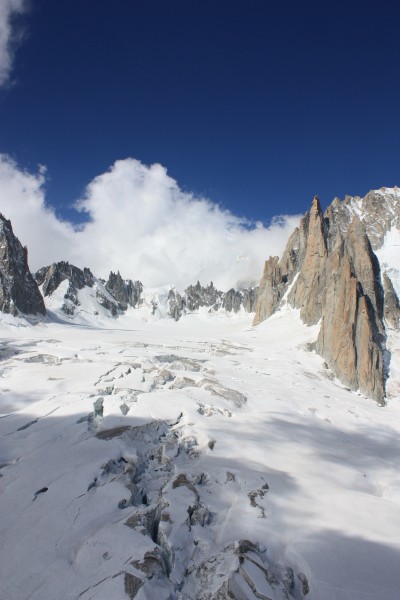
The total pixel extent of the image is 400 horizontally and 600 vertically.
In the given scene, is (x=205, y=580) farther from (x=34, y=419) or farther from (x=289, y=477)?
(x=34, y=419)

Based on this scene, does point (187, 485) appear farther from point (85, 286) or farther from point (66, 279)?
point (85, 286)

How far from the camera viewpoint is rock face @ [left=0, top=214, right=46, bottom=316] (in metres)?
82.9

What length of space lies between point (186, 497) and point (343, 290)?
4875cm

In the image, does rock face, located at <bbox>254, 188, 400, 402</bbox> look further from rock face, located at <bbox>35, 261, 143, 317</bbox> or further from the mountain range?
rock face, located at <bbox>35, 261, 143, 317</bbox>

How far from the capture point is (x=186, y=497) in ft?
33.4

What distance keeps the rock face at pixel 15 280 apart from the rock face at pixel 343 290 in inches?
2497

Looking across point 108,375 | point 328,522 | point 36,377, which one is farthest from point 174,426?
point 36,377

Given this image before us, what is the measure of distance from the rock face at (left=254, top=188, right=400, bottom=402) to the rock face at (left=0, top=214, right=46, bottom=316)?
63412 mm

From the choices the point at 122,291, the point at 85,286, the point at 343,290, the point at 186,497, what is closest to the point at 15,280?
the point at 85,286

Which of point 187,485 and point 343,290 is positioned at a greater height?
point 343,290

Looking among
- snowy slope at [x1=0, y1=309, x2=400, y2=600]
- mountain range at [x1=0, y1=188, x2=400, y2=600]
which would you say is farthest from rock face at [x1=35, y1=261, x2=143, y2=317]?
snowy slope at [x1=0, y1=309, x2=400, y2=600]

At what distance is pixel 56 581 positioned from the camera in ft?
23.1

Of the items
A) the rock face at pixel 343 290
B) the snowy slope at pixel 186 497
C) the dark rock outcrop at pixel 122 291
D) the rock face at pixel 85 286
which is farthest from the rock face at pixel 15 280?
the dark rock outcrop at pixel 122 291

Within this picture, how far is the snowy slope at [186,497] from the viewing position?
7223 mm
